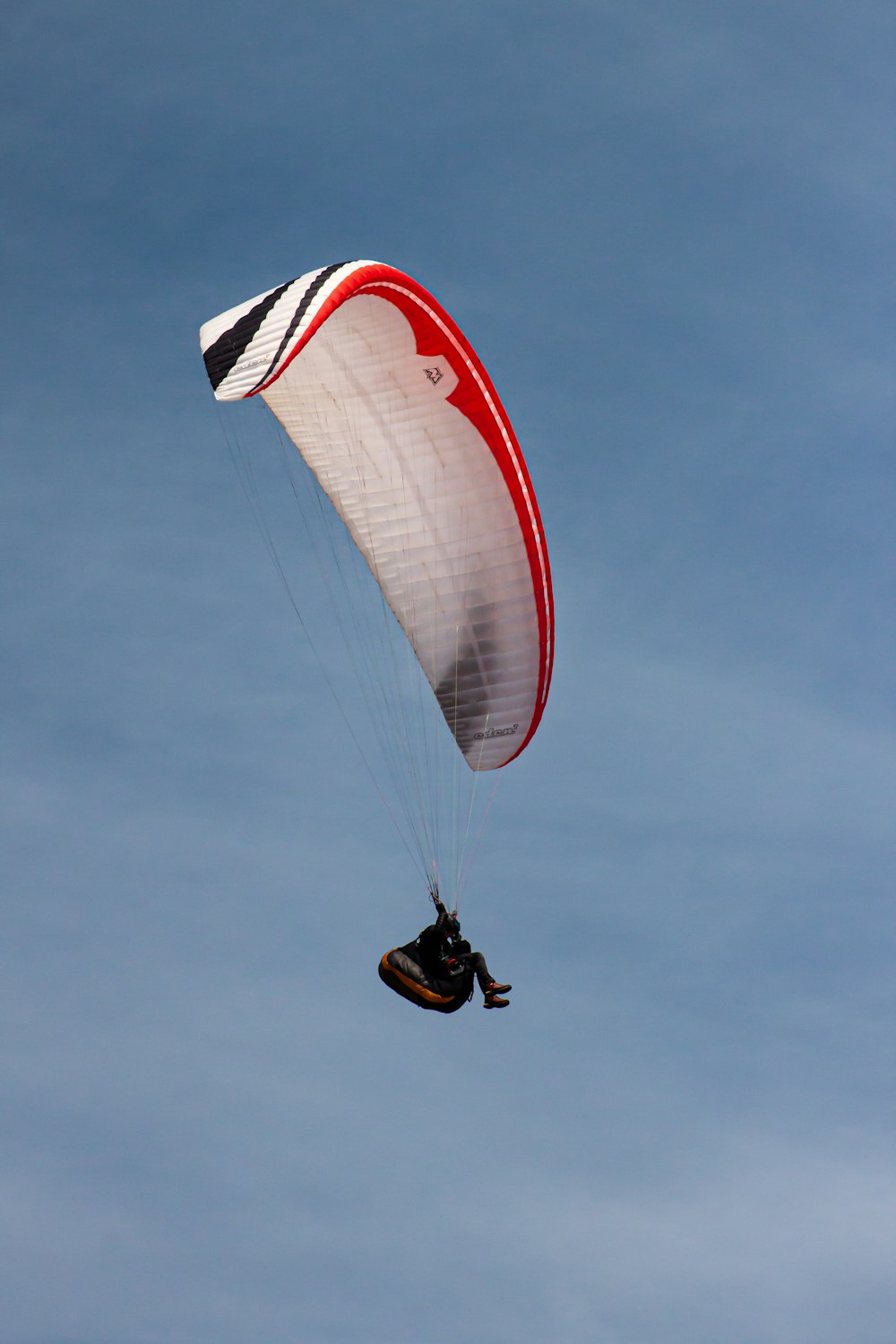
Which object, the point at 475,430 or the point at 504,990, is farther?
the point at 475,430

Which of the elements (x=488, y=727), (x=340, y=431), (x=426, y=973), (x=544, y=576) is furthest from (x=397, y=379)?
(x=426, y=973)

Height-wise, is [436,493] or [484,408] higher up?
[484,408]

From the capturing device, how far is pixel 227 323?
2398 centimetres

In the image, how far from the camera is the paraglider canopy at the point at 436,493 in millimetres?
26516

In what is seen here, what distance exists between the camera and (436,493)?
27281mm

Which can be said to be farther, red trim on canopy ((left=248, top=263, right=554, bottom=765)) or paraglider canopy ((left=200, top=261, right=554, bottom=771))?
paraglider canopy ((left=200, top=261, right=554, bottom=771))

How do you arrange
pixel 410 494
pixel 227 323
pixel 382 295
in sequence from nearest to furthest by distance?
pixel 227 323 < pixel 382 295 < pixel 410 494

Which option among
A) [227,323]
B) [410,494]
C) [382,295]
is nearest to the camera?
[227,323]

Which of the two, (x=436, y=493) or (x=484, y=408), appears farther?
(x=436, y=493)

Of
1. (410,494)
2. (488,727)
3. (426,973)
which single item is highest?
(410,494)

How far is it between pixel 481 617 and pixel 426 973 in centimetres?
525

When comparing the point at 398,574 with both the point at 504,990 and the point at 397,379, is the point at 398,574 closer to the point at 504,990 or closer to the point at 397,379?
the point at 397,379

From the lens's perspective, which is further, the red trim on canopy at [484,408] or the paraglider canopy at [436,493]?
the paraglider canopy at [436,493]

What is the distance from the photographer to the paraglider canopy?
2652 cm
